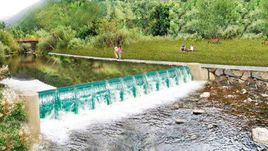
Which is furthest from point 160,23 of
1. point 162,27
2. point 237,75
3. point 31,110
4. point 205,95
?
point 31,110

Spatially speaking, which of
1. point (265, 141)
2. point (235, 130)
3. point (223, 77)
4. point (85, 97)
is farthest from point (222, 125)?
point (223, 77)

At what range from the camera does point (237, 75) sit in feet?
94.8

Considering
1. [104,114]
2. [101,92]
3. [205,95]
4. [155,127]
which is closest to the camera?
[155,127]

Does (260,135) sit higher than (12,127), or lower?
lower

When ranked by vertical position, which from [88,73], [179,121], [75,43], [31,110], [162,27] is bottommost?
[75,43]

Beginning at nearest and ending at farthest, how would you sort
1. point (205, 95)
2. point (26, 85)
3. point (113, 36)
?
point (205, 95) < point (26, 85) < point (113, 36)

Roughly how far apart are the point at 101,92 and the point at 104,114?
2.16m

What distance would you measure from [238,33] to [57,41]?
2992 centimetres

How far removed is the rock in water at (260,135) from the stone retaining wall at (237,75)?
1124cm

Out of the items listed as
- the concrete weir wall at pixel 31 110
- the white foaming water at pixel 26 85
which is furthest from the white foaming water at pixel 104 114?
the white foaming water at pixel 26 85

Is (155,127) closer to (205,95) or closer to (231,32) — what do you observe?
(205,95)

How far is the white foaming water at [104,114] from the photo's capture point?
17864mm

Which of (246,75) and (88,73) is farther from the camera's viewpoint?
(88,73)

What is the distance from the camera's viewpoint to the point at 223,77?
97.8ft
